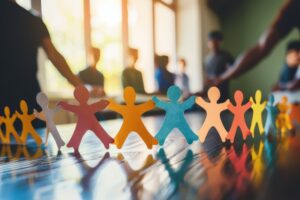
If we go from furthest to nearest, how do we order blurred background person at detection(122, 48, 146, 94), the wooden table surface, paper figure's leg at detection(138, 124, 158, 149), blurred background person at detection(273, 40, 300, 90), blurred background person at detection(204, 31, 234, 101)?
blurred background person at detection(273, 40, 300, 90)
blurred background person at detection(204, 31, 234, 101)
blurred background person at detection(122, 48, 146, 94)
paper figure's leg at detection(138, 124, 158, 149)
the wooden table surface

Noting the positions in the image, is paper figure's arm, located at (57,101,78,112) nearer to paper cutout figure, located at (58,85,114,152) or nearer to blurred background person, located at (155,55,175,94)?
paper cutout figure, located at (58,85,114,152)

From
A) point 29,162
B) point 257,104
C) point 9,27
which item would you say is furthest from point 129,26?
point 29,162

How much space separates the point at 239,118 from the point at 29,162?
0.90 feet

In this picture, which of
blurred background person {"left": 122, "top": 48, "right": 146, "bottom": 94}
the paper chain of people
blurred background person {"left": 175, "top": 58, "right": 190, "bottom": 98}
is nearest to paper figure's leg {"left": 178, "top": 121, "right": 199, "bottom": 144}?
the paper chain of people

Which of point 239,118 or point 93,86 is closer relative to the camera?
point 239,118

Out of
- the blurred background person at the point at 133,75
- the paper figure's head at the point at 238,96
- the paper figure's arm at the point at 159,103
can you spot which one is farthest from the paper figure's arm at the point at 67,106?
the blurred background person at the point at 133,75

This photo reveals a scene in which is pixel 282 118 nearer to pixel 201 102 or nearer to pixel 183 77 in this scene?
pixel 201 102

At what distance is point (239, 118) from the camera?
16.8 inches

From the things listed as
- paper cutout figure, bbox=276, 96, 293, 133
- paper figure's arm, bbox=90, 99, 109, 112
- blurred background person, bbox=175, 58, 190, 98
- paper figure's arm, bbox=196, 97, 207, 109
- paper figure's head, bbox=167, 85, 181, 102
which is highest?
blurred background person, bbox=175, 58, 190, 98

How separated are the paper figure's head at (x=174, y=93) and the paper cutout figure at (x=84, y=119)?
9cm

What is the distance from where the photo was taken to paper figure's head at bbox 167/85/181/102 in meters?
0.37

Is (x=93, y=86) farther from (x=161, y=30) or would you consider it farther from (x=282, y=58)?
(x=282, y=58)

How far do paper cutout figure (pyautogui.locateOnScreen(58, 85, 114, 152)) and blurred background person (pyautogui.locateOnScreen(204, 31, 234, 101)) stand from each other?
34.4 inches

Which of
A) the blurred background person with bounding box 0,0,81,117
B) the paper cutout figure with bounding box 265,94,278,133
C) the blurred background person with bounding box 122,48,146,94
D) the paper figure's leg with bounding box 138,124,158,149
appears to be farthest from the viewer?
the blurred background person with bounding box 122,48,146,94
